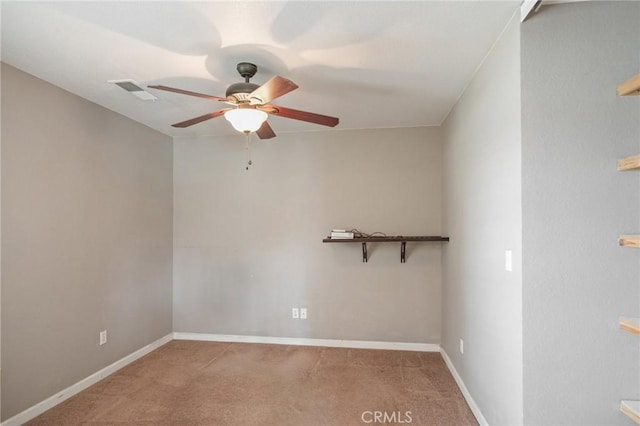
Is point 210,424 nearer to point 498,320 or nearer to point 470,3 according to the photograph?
point 498,320

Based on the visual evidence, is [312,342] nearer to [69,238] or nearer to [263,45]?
[69,238]

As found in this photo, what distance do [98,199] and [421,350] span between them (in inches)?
143

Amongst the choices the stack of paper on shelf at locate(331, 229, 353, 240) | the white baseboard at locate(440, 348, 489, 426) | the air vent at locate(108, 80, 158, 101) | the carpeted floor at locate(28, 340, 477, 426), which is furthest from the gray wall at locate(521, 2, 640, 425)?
the air vent at locate(108, 80, 158, 101)

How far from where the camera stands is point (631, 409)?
60.6 inches

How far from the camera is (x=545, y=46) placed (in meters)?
1.68

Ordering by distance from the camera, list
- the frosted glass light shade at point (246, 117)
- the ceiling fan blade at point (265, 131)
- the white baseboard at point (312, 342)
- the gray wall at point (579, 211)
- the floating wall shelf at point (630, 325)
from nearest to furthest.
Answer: the floating wall shelf at point (630, 325) < the gray wall at point (579, 211) < the frosted glass light shade at point (246, 117) < the ceiling fan blade at point (265, 131) < the white baseboard at point (312, 342)

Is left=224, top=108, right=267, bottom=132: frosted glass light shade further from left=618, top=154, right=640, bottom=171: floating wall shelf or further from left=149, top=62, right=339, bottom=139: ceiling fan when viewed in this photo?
left=618, top=154, right=640, bottom=171: floating wall shelf

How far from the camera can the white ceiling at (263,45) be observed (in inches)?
68.1

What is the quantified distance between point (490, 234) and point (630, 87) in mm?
999

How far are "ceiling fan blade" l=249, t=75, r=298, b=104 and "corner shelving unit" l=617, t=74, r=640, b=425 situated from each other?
1607mm

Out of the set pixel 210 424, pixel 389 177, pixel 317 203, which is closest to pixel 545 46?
pixel 389 177

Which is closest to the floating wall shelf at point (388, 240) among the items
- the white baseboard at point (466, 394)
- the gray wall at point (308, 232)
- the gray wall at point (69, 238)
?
the gray wall at point (308, 232)

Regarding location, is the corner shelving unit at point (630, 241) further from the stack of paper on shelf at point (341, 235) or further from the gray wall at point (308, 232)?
the stack of paper on shelf at point (341, 235)

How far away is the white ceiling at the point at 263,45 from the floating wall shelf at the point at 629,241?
125 centimetres
